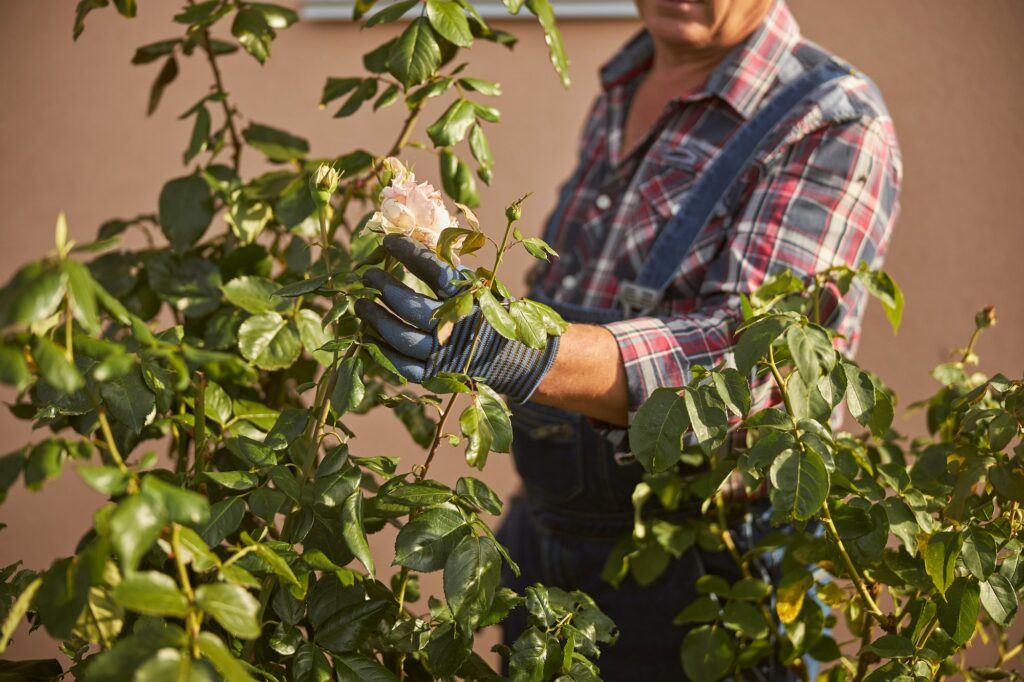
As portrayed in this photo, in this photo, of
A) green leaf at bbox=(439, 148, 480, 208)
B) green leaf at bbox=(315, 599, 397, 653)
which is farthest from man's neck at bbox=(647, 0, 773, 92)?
green leaf at bbox=(315, 599, 397, 653)

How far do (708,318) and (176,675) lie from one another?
885 mm

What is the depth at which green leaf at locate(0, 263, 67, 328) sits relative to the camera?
0.61 metres

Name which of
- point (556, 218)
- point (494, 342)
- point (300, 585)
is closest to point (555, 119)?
Result: point (556, 218)

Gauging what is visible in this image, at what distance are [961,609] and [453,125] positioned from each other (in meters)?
0.69

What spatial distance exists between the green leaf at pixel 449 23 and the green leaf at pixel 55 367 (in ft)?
Answer: 1.84

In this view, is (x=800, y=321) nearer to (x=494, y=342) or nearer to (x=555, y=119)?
(x=494, y=342)

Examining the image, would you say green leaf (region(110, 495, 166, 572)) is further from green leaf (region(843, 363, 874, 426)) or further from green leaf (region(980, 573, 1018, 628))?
Answer: green leaf (region(980, 573, 1018, 628))

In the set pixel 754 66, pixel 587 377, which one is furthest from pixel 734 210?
pixel 587 377

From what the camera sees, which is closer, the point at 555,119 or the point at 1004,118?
the point at 1004,118

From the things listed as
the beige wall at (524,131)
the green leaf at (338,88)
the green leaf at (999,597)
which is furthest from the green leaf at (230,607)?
the beige wall at (524,131)

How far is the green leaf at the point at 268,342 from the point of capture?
3.50ft

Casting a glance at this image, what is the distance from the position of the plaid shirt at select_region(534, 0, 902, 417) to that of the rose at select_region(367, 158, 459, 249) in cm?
37

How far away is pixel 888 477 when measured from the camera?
3.49 feet

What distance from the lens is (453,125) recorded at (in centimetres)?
112
